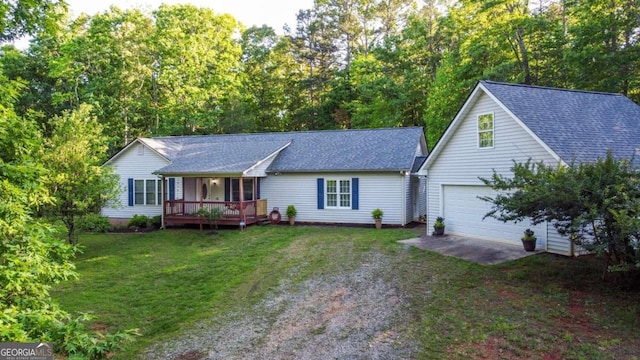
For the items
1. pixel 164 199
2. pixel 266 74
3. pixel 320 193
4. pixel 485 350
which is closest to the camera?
pixel 485 350

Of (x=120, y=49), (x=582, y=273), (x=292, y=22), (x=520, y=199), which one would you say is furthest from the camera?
(x=292, y=22)

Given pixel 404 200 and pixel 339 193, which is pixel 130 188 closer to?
pixel 339 193

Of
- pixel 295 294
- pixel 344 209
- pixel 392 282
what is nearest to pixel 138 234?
pixel 344 209

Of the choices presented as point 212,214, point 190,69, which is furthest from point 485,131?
point 190,69

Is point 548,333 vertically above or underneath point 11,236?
underneath

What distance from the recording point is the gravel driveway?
6855mm

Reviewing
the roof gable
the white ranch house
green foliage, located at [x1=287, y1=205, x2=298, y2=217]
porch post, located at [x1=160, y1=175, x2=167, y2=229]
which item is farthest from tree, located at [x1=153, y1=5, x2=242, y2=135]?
the roof gable

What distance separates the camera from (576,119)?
40.7ft

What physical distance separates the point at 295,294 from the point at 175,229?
469 inches

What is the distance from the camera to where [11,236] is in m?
5.42

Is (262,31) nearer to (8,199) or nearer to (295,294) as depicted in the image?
(295,294)

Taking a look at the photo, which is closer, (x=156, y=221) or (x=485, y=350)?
(x=485, y=350)

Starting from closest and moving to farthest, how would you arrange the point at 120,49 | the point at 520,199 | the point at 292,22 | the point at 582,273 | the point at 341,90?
1. the point at 520,199
2. the point at 582,273
3. the point at 120,49
4. the point at 341,90
5. the point at 292,22

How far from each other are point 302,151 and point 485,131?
10.2m
